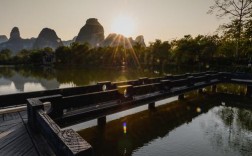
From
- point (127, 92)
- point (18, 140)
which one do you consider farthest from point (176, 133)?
point (18, 140)

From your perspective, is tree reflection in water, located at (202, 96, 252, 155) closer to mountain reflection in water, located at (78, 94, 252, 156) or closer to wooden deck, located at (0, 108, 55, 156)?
mountain reflection in water, located at (78, 94, 252, 156)

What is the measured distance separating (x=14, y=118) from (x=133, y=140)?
214 inches

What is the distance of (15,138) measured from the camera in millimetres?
6164

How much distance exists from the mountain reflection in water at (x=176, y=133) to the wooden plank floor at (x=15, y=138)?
3.31 m

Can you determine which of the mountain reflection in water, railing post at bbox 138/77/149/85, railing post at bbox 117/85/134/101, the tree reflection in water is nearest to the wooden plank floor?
the mountain reflection in water

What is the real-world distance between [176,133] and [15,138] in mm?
8077

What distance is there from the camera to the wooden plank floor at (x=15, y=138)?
5.32 metres

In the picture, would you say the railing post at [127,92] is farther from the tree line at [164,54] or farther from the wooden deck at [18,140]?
the tree line at [164,54]

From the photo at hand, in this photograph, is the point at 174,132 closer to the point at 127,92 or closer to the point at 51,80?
the point at 127,92

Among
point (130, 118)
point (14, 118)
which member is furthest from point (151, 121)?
point (14, 118)

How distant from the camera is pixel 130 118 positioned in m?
13.9

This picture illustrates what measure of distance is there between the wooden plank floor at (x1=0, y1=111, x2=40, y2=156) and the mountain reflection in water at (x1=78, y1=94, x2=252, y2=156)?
3312 mm

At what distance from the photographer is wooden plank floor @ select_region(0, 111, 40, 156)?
532 cm

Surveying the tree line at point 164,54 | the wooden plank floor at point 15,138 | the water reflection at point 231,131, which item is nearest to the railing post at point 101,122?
the wooden plank floor at point 15,138
